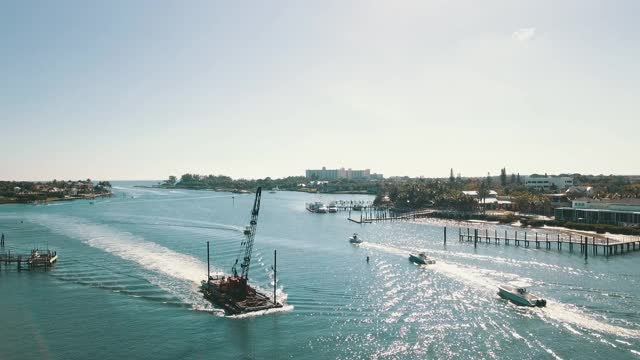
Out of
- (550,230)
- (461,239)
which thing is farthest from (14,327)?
(550,230)

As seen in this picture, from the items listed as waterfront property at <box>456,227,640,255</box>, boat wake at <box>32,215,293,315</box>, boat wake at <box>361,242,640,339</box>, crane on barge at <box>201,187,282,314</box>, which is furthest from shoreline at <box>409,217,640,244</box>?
boat wake at <box>32,215,293,315</box>

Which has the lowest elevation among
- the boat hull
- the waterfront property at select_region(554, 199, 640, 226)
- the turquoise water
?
the turquoise water

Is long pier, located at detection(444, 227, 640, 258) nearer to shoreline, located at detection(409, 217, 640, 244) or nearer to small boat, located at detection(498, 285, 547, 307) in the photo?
shoreline, located at detection(409, 217, 640, 244)

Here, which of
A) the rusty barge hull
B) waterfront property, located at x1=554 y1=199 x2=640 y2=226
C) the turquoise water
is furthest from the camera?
waterfront property, located at x1=554 y1=199 x2=640 y2=226

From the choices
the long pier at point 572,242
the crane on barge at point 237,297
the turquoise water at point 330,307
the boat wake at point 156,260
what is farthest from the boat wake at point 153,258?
the long pier at point 572,242

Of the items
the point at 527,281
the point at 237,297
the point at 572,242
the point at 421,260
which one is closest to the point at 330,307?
the point at 237,297

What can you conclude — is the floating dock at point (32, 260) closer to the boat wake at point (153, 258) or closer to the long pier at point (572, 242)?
the boat wake at point (153, 258)
